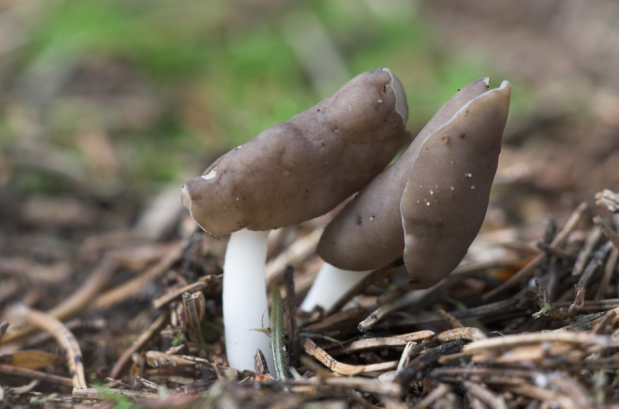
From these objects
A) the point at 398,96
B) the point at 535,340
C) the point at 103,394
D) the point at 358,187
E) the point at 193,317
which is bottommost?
the point at 535,340

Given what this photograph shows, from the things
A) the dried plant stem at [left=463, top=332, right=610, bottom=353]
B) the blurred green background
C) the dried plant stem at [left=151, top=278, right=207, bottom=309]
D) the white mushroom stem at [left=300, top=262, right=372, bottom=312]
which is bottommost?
the dried plant stem at [left=463, top=332, right=610, bottom=353]

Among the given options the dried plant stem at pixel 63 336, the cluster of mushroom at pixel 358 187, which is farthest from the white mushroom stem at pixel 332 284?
the dried plant stem at pixel 63 336

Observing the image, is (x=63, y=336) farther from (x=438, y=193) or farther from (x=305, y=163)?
(x=438, y=193)

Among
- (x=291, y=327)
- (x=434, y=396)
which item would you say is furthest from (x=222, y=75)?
(x=434, y=396)

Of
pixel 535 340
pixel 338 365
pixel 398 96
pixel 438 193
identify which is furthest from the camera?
pixel 398 96

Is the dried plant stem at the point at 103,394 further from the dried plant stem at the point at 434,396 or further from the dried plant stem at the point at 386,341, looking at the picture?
the dried plant stem at the point at 434,396

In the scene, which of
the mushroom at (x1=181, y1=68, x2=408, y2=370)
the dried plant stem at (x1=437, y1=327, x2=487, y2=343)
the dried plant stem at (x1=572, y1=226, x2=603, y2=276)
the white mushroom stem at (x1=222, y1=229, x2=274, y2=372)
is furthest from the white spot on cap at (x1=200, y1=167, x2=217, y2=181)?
the dried plant stem at (x1=572, y1=226, x2=603, y2=276)

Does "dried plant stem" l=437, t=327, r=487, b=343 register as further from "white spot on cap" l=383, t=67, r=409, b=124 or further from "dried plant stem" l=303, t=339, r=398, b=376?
"white spot on cap" l=383, t=67, r=409, b=124
